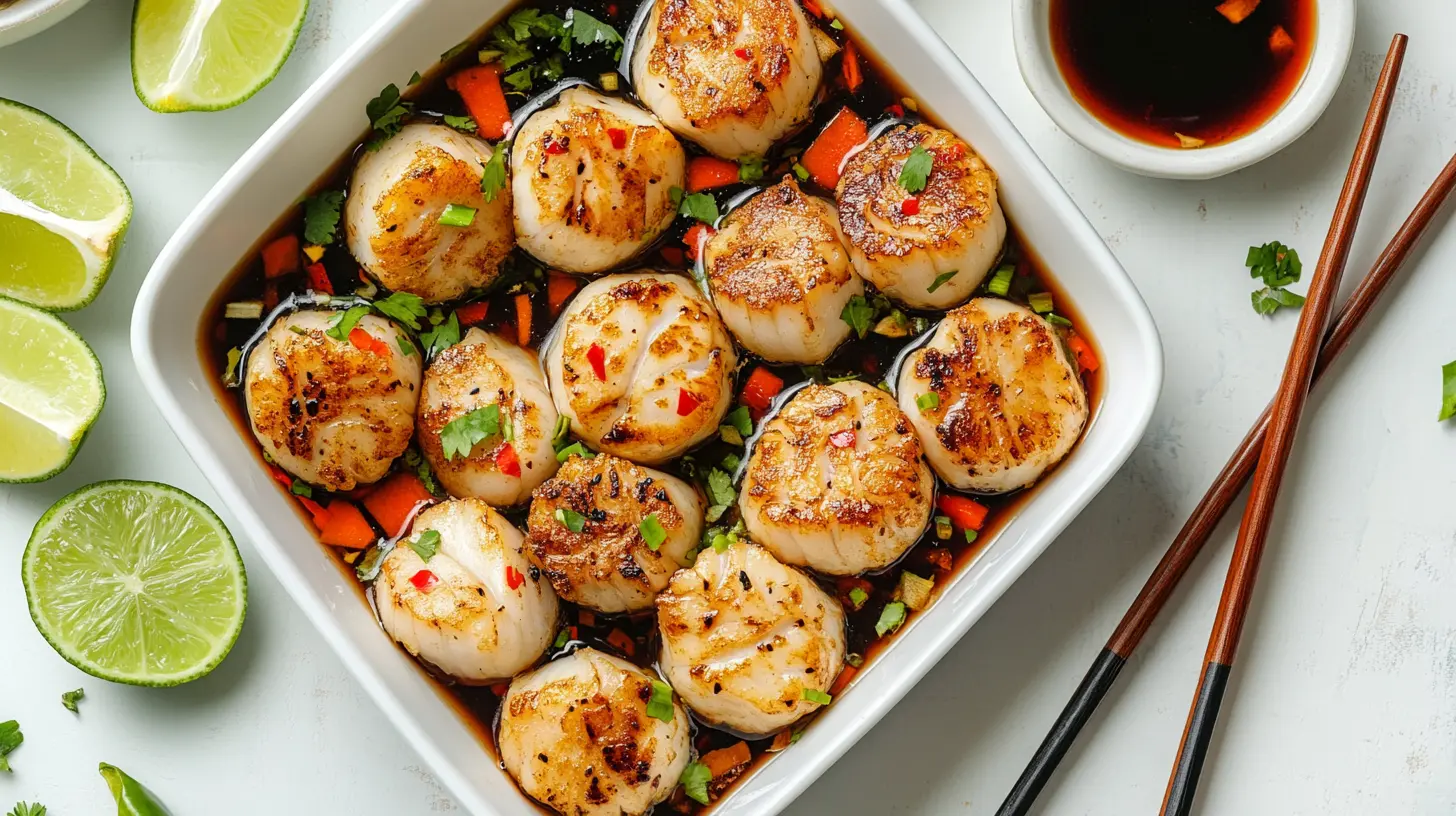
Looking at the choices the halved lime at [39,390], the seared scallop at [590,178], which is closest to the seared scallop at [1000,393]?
the seared scallop at [590,178]

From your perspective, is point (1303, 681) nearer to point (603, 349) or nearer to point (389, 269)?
point (603, 349)

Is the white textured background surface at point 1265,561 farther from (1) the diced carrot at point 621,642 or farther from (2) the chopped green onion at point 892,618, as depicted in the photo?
(1) the diced carrot at point 621,642

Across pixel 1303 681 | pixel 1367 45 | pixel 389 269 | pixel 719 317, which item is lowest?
pixel 1303 681

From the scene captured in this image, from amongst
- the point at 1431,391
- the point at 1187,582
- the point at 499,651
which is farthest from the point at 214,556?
the point at 1431,391

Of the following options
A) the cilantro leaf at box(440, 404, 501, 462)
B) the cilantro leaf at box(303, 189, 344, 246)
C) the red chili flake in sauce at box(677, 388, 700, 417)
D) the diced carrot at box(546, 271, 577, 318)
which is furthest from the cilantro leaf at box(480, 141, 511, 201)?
the red chili flake in sauce at box(677, 388, 700, 417)

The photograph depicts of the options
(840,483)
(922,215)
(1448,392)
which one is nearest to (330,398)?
(840,483)

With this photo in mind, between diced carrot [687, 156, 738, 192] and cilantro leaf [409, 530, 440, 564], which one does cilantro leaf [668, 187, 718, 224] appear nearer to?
diced carrot [687, 156, 738, 192]
